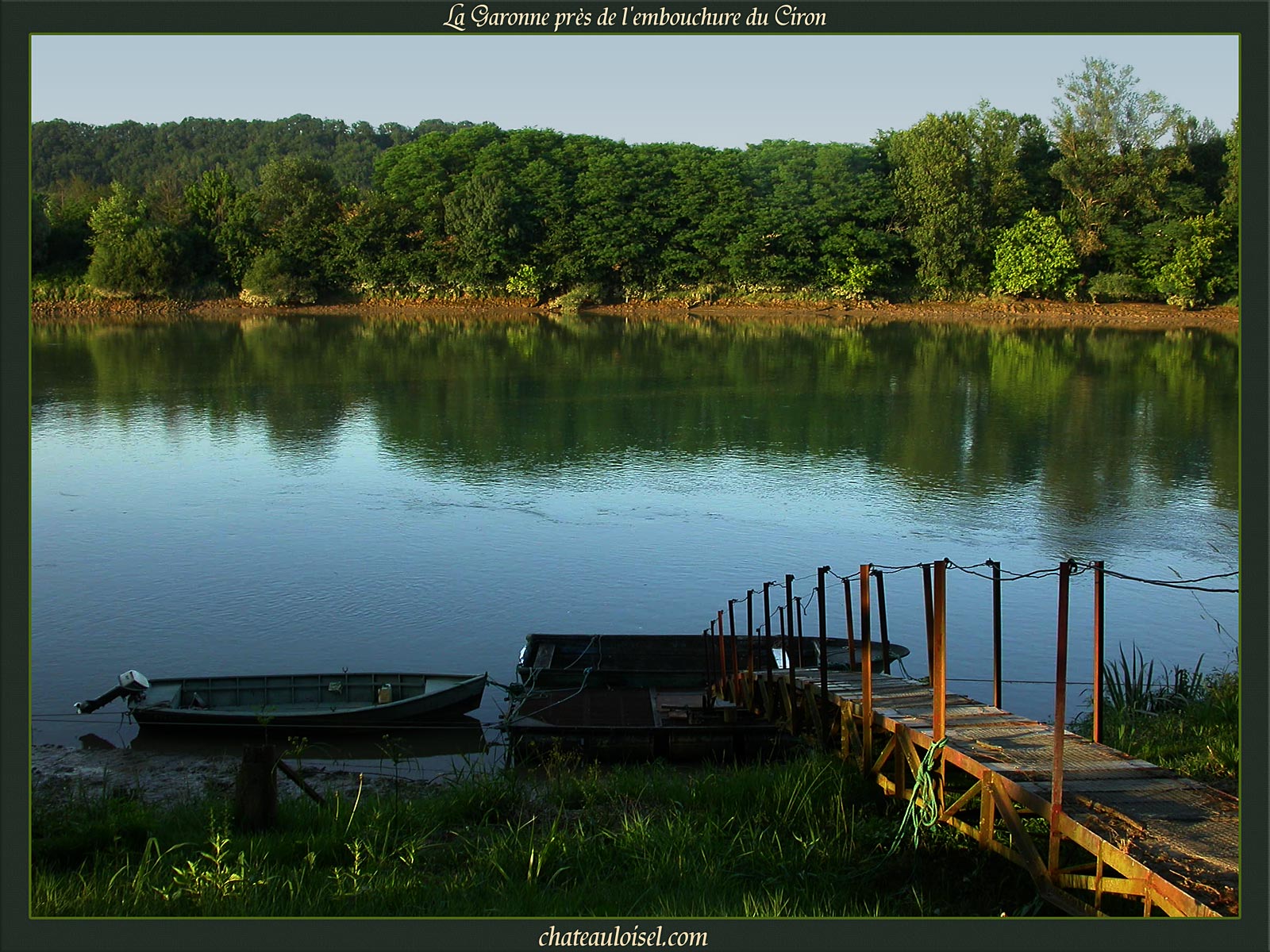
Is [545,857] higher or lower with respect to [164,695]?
higher

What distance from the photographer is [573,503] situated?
2316 centimetres

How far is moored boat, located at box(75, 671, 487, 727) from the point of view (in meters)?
12.9

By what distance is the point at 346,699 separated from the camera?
44.2 feet

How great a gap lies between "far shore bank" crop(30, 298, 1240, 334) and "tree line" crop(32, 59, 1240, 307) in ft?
2.78

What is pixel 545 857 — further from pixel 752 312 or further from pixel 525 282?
pixel 525 282

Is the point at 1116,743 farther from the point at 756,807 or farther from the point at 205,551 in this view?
the point at 205,551

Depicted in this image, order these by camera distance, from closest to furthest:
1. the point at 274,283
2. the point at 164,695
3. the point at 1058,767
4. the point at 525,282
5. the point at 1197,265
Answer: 1. the point at 1058,767
2. the point at 164,695
3. the point at 1197,265
4. the point at 274,283
5. the point at 525,282

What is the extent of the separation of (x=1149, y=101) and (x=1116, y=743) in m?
61.2

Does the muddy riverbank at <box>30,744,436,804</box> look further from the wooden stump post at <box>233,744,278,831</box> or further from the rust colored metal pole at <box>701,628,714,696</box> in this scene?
the rust colored metal pole at <box>701,628,714,696</box>

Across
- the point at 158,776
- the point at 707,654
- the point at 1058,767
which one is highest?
the point at 1058,767

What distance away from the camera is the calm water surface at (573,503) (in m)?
16.0

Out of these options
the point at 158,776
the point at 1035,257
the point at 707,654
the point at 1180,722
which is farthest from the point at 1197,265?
the point at 158,776

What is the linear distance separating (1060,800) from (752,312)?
6157cm

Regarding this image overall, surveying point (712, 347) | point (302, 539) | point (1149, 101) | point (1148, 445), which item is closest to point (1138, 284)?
point (1149, 101)
